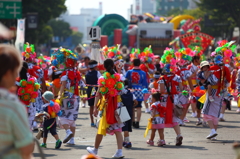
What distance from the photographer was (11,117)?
144 inches

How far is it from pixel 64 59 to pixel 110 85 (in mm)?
2214

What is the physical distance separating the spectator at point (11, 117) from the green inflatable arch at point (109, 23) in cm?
5686

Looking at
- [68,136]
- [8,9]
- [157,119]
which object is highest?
[8,9]

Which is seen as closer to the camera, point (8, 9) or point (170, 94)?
point (170, 94)

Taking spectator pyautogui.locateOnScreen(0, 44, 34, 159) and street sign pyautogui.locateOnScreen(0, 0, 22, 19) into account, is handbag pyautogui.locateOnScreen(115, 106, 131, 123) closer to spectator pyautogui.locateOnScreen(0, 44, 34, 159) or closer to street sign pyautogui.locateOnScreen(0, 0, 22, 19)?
spectator pyautogui.locateOnScreen(0, 44, 34, 159)

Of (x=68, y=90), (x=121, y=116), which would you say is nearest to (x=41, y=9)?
(x=68, y=90)

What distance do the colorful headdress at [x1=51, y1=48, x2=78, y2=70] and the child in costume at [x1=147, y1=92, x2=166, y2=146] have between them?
5.72 feet

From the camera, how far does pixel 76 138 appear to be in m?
12.3

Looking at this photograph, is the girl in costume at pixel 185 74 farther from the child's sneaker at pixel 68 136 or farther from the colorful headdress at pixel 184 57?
the child's sneaker at pixel 68 136

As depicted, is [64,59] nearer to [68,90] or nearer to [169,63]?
[68,90]

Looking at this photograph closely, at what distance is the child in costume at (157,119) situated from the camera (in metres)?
10.7

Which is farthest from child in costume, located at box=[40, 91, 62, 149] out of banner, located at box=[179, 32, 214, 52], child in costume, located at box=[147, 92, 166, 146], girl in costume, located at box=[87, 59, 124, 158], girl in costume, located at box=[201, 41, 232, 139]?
banner, located at box=[179, 32, 214, 52]

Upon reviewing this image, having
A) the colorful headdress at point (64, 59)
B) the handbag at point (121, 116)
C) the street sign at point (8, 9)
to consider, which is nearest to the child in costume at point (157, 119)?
the handbag at point (121, 116)

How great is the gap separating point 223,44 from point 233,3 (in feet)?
107
